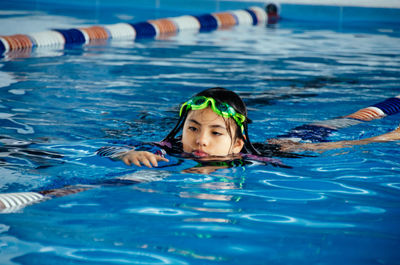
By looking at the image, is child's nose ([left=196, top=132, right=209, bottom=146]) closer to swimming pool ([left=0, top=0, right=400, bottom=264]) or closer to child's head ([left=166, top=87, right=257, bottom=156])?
child's head ([left=166, top=87, right=257, bottom=156])

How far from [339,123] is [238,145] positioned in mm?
1502

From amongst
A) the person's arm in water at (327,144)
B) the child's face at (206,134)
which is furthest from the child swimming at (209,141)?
the person's arm in water at (327,144)

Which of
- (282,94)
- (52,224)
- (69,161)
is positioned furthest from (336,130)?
(52,224)

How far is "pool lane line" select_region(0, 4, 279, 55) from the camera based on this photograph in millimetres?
9000

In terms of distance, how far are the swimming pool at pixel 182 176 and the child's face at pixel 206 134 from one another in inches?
4.5

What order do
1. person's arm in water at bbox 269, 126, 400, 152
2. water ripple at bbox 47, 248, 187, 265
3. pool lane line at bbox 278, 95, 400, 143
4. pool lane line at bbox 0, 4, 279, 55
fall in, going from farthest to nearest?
pool lane line at bbox 0, 4, 279, 55 < pool lane line at bbox 278, 95, 400, 143 < person's arm in water at bbox 269, 126, 400, 152 < water ripple at bbox 47, 248, 187, 265

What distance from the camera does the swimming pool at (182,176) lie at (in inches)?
92.5

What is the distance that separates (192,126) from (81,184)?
757 millimetres

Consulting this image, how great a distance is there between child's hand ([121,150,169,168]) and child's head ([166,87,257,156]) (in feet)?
0.76

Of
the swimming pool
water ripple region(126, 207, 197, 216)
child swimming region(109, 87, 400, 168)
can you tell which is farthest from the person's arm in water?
water ripple region(126, 207, 197, 216)

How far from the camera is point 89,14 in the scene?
1423 centimetres

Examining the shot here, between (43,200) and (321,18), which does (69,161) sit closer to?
(43,200)

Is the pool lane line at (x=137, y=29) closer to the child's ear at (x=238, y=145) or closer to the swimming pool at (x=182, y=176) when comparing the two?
the swimming pool at (x=182, y=176)

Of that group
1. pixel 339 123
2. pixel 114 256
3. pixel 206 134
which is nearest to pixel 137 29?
pixel 339 123
